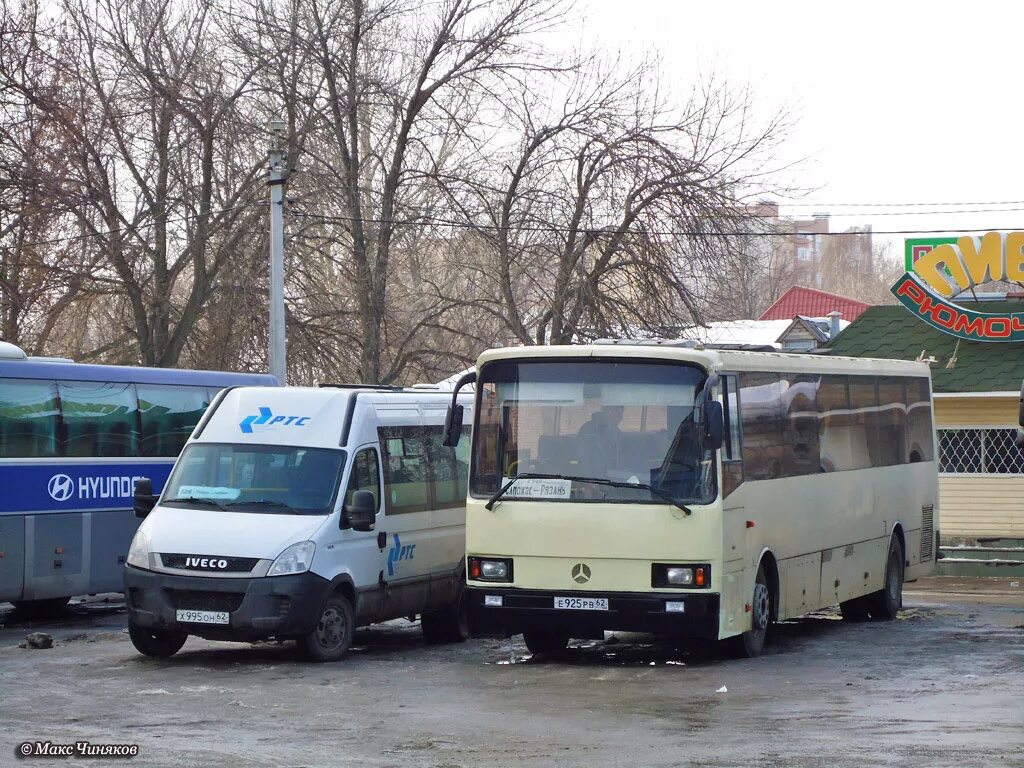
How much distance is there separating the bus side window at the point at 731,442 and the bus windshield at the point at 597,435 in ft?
0.85

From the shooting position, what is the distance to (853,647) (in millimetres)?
15195

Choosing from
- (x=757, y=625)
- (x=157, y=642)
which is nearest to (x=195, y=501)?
(x=157, y=642)

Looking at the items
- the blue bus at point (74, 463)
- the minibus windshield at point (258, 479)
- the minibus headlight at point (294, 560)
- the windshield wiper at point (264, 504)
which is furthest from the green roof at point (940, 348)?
the minibus headlight at point (294, 560)

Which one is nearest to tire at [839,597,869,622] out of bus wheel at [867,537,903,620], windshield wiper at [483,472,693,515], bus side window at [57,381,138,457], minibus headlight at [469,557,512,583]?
bus wheel at [867,537,903,620]

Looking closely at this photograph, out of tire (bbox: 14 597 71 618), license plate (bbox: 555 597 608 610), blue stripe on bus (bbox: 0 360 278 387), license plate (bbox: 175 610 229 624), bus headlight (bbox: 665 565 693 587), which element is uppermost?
blue stripe on bus (bbox: 0 360 278 387)

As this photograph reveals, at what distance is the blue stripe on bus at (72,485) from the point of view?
16953 millimetres

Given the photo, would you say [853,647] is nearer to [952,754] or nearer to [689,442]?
[689,442]

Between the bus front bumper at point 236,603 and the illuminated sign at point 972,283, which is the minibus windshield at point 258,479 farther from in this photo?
the illuminated sign at point 972,283

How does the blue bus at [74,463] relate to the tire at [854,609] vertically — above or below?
above

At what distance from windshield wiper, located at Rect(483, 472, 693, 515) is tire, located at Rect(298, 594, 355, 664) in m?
1.67

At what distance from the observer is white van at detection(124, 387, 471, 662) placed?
43.7 ft

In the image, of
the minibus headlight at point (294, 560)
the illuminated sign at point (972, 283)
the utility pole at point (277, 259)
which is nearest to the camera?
the minibus headlight at point (294, 560)

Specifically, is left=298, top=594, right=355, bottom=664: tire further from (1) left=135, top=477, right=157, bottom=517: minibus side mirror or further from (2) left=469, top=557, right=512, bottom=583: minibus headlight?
(1) left=135, top=477, right=157, bottom=517: minibus side mirror

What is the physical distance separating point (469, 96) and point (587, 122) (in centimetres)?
232
